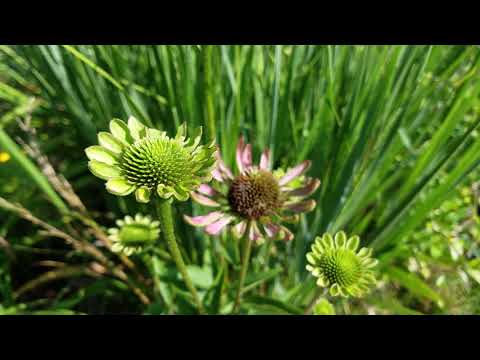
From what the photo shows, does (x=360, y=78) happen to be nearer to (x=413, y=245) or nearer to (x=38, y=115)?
(x=413, y=245)

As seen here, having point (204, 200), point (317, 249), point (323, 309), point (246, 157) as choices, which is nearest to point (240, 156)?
point (246, 157)

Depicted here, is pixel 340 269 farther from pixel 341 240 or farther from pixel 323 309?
pixel 323 309

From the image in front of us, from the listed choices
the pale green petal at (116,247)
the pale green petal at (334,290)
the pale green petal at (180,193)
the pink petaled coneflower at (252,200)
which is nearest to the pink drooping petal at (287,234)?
the pink petaled coneflower at (252,200)

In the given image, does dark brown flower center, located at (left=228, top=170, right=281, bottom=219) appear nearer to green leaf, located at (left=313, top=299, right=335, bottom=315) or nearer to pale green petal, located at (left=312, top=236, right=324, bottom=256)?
pale green petal, located at (left=312, top=236, right=324, bottom=256)

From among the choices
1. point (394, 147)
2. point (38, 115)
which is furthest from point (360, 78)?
point (38, 115)

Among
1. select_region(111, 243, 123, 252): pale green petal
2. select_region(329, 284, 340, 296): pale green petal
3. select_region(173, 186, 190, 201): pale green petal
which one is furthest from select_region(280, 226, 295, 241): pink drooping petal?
select_region(111, 243, 123, 252): pale green petal

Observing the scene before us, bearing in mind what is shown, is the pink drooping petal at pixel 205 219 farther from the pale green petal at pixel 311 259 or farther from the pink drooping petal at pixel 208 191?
the pale green petal at pixel 311 259
